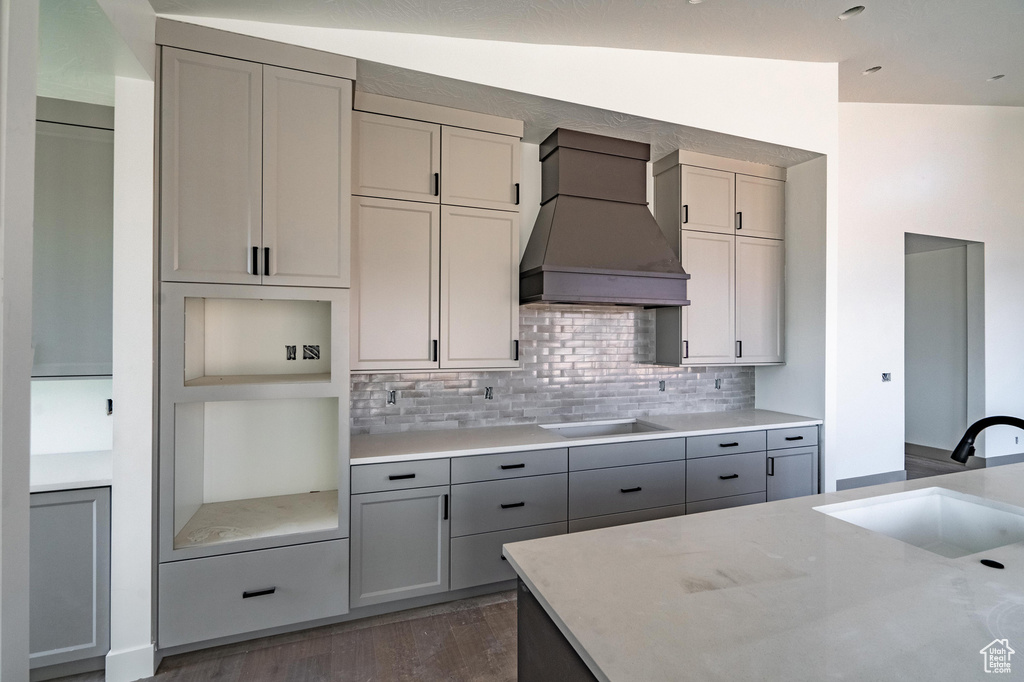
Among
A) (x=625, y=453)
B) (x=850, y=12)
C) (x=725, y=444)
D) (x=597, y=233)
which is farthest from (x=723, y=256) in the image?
(x=625, y=453)

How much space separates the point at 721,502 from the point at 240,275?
3.12m

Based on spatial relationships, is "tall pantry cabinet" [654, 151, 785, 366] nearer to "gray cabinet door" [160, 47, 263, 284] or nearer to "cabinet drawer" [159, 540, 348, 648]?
"cabinet drawer" [159, 540, 348, 648]

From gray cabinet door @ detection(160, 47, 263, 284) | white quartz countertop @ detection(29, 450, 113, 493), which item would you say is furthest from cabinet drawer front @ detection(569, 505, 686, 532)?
white quartz countertop @ detection(29, 450, 113, 493)

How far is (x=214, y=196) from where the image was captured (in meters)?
2.15

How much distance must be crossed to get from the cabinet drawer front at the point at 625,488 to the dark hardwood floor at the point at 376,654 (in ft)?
2.38

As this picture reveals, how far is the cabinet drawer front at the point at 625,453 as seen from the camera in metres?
2.80

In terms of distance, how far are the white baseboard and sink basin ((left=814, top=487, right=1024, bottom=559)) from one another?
2.67 metres

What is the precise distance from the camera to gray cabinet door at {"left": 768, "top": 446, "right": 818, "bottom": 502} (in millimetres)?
3350

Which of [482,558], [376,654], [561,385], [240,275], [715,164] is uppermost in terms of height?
[715,164]

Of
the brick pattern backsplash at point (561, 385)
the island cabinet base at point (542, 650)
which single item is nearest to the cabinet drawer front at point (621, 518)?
the brick pattern backsplash at point (561, 385)

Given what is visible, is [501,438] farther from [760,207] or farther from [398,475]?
[760,207]

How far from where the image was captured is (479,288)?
9.39ft

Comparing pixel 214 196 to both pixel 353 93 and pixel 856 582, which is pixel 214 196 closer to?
pixel 353 93

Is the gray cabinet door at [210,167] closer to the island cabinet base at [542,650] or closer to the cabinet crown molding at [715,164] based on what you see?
the island cabinet base at [542,650]
